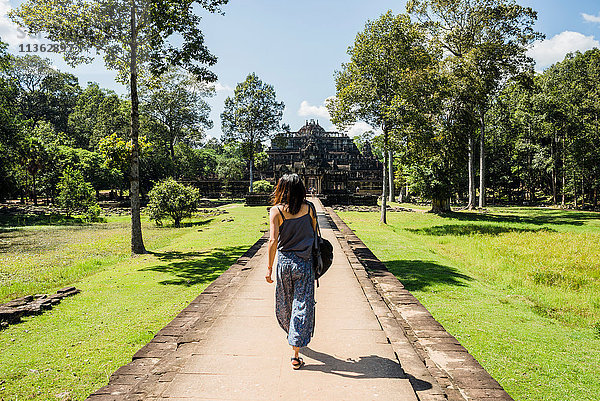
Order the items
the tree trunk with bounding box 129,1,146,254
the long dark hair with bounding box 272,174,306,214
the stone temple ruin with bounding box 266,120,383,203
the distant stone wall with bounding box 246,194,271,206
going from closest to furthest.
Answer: the long dark hair with bounding box 272,174,306,214, the tree trunk with bounding box 129,1,146,254, the distant stone wall with bounding box 246,194,271,206, the stone temple ruin with bounding box 266,120,383,203

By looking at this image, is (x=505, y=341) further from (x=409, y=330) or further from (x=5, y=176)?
(x=5, y=176)

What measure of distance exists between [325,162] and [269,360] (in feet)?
143

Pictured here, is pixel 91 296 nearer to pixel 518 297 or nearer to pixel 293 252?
pixel 293 252

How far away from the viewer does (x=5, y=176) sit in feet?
90.3

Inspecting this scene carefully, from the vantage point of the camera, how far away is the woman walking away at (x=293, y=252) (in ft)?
11.2

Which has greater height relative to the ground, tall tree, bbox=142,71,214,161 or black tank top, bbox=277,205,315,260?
tall tree, bbox=142,71,214,161

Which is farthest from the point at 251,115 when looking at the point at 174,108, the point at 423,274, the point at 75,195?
the point at 423,274

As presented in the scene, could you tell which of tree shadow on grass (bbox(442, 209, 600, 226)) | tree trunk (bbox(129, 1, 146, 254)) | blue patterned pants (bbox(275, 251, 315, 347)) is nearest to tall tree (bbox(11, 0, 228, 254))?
tree trunk (bbox(129, 1, 146, 254))

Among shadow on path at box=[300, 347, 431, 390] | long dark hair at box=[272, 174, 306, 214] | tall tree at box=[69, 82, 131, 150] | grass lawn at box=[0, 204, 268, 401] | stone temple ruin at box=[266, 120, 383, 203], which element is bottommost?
grass lawn at box=[0, 204, 268, 401]

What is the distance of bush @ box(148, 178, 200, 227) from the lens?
60.6 ft

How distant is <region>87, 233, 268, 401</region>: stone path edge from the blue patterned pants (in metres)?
1.08

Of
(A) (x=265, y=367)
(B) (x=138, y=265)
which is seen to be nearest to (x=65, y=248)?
(B) (x=138, y=265)

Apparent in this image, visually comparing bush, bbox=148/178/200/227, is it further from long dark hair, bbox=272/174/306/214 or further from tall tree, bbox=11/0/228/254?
long dark hair, bbox=272/174/306/214

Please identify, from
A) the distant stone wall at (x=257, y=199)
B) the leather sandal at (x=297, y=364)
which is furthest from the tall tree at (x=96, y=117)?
the leather sandal at (x=297, y=364)
